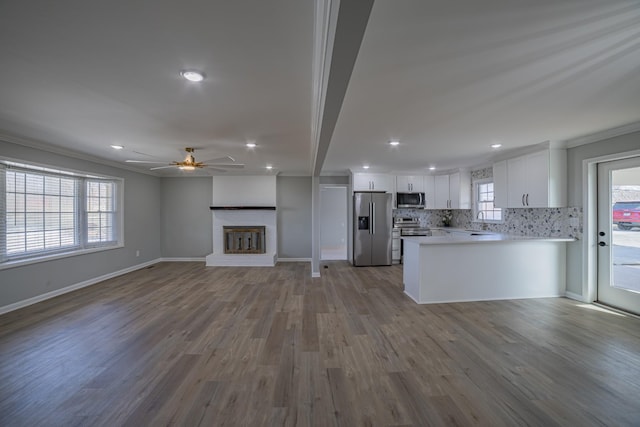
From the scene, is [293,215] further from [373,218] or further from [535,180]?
[535,180]

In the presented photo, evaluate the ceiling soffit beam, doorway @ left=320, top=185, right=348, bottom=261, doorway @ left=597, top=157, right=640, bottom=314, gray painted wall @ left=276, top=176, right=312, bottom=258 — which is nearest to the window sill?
gray painted wall @ left=276, top=176, right=312, bottom=258

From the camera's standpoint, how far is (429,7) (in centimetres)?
129

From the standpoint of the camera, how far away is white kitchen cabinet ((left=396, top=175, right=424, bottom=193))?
6699 mm

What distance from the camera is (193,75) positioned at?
194 cm

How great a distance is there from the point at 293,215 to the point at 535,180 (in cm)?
511

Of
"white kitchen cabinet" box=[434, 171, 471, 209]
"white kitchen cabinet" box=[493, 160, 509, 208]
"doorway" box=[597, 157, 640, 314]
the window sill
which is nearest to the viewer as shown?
"doorway" box=[597, 157, 640, 314]

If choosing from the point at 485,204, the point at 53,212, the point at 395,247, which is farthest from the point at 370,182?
the point at 53,212

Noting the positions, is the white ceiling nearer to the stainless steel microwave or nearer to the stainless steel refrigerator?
the stainless steel refrigerator

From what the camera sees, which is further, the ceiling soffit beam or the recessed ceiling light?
the recessed ceiling light

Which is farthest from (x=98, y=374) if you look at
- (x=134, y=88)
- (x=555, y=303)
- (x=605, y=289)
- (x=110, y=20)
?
(x=605, y=289)

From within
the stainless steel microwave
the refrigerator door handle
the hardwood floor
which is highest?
the stainless steel microwave

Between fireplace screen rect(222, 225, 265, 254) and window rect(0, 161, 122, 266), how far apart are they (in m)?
2.27

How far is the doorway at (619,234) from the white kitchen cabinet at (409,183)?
3.34m

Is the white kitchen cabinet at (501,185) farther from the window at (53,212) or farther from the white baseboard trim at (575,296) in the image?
the window at (53,212)
